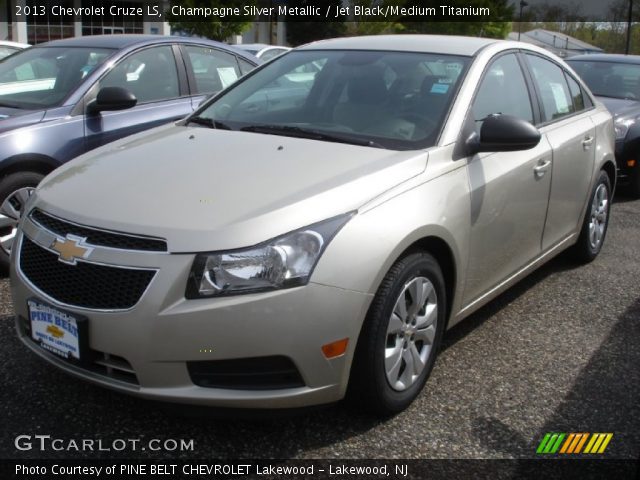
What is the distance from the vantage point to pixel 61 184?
318cm

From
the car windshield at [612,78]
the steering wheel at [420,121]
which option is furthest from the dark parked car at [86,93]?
the car windshield at [612,78]

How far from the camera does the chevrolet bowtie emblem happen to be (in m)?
2.70

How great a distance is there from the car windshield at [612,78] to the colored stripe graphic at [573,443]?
6634 mm

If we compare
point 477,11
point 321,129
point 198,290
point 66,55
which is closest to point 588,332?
point 321,129

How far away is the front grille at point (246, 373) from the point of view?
2598 millimetres

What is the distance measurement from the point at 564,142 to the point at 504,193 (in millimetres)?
1018

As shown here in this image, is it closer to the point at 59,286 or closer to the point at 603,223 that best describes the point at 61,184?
the point at 59,286

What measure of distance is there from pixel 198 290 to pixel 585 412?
1850 millimetres

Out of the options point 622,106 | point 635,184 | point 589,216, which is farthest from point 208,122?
point 622,106

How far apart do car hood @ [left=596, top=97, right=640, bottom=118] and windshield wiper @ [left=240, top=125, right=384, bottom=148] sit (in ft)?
17.9

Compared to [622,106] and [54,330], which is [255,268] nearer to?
[54,330]

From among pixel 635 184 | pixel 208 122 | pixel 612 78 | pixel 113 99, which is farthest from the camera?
pixel 612 78

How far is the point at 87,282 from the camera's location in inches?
105

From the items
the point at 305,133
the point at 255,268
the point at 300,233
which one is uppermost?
the point at 305,133
